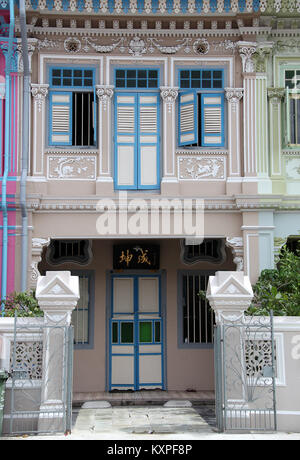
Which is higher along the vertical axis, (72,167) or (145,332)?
(72,167)

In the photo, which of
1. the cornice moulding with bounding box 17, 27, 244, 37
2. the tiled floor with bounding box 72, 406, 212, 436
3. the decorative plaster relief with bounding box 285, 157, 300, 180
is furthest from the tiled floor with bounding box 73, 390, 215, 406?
the cornice moulding with bounding box 17, 27, 244, 37

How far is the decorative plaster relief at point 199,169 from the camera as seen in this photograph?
11289mm

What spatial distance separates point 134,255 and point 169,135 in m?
2.38

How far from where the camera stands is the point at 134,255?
486 inches

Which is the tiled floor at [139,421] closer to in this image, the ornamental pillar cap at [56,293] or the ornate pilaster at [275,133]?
the ornamental pillar cap at [56,293]

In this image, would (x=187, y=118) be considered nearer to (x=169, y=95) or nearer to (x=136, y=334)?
(x=169, y=95)

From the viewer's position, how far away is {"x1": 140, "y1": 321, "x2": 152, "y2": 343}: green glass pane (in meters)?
12.4

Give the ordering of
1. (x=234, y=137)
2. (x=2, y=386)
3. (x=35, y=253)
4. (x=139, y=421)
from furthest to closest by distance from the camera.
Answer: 1. (x=234, y=137)
2. (x=35, y=253)
3. (x=139, y=421)
4. (x=2, y=386)

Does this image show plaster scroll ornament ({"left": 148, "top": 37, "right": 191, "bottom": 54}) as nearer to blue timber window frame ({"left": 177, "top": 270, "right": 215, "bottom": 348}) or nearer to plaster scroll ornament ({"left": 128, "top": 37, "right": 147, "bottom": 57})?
plaster scroll ornament ({"left": 128, "top": 37, "right": 147, "bottom": 57})

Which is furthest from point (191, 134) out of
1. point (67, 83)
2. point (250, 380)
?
point (250, 380)

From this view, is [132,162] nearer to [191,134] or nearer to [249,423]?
[191,134]

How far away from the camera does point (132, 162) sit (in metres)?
11.3

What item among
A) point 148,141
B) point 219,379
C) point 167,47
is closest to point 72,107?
point 148,141

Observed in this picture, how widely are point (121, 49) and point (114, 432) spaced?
251 inches
